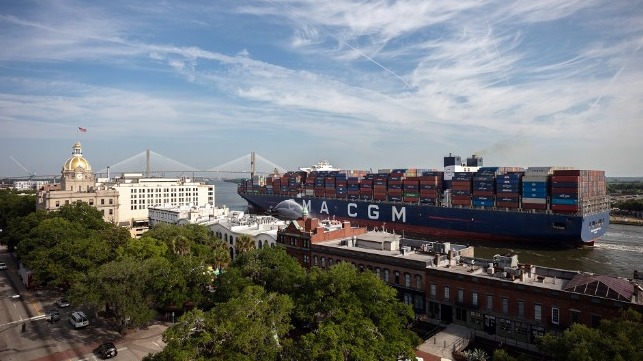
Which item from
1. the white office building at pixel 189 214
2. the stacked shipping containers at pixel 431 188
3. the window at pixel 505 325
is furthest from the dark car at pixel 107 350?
the stacked shipping containers at pixel 431 188

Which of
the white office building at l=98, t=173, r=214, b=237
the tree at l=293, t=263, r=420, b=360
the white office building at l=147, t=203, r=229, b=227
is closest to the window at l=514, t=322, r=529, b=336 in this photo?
the tree at l=293, t=263, r=420, b=360

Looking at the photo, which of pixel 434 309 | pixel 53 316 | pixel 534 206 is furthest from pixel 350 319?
pixel 534 206

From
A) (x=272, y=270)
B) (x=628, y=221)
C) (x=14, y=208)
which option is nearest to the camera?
(x=272, y=270)

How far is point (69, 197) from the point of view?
268 ft

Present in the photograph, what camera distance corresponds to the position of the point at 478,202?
86.6 m

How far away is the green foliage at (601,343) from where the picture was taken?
→ 714 inches

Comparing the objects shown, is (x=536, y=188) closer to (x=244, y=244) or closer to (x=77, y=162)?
(x=244, y=244)

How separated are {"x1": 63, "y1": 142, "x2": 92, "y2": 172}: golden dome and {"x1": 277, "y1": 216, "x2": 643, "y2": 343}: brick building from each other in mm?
67549

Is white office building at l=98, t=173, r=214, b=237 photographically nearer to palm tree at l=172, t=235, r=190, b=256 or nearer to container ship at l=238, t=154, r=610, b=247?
container ship at l=238, t=154, r=610, b=247

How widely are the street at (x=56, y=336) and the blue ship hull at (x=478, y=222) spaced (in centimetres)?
4821

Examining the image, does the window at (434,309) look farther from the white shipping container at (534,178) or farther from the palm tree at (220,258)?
the white shipping container at (534,178)

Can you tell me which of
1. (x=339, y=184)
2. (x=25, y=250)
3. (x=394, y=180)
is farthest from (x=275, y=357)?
(x=339, y=184)

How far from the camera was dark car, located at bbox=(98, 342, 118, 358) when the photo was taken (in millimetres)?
29531

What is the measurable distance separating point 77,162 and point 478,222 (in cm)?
8451
